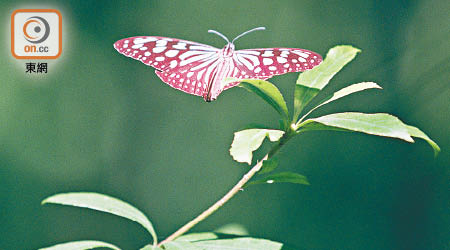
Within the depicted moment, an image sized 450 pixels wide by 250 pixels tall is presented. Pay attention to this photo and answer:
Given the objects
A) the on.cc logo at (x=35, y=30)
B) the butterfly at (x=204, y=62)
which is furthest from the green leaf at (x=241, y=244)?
the on.cc logo at (x=35, y=30)

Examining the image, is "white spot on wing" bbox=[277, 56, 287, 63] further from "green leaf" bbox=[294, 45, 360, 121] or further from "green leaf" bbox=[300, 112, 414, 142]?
"green leaf" bbox=[300, 112, 414, 142]

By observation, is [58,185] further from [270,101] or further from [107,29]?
[270,101]

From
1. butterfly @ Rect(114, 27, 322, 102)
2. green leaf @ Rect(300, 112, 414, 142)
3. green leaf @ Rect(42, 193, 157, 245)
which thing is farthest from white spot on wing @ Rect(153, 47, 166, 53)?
green leaf @ Rect(300, 112, 414, 142)

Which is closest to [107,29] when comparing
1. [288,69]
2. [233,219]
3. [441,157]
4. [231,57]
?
[233,219]

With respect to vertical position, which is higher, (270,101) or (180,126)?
(270,101)

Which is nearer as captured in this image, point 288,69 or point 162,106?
point 288,69

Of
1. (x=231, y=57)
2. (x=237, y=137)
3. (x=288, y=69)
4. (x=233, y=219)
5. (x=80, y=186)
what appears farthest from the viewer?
(x=80, y=186)
